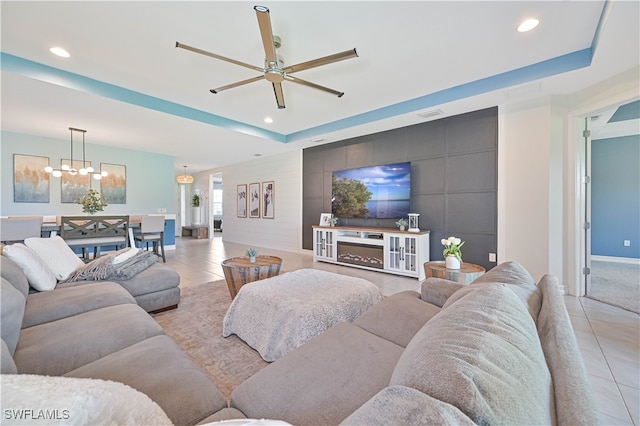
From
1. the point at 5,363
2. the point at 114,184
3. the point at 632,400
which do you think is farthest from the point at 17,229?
the point at 632,400

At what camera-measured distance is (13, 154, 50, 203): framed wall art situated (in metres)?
5.24

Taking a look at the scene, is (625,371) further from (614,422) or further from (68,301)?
(68,301)

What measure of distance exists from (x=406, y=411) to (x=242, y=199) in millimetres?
8312

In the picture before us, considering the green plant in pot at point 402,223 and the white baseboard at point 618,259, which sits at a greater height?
the green plant in pot at point 402,223

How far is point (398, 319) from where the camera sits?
5.25 ft

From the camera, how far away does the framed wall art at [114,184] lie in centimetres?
621

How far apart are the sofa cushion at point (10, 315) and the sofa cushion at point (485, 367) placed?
68.3 inches

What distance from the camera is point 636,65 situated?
2.62 m

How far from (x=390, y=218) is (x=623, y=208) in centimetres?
472

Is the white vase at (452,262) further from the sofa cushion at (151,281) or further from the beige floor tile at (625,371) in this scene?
the sofa cushion at (151,281)

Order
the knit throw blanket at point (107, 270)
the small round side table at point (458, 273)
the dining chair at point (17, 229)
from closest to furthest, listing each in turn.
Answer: the knit throw blanket at point (107, 270) → the small round side table at point (458, 273) → the dining chair at point (17, 229)

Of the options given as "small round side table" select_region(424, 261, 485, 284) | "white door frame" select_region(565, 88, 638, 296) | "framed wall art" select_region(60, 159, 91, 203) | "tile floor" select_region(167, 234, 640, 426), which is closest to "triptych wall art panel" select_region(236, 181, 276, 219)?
"tile floor" select_region(167, 234, 640, 426)

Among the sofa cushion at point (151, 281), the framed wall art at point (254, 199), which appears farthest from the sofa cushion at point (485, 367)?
the framed wall art at point (254, 199)

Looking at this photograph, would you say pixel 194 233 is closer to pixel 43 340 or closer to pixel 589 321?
pixel 43 340
